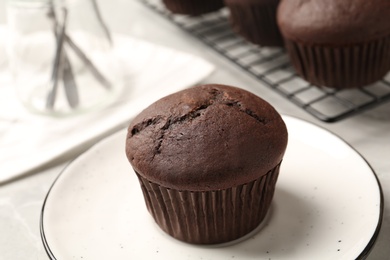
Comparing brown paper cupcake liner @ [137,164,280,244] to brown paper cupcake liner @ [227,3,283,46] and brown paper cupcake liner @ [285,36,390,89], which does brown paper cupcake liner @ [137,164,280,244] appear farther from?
brown paper cupcake liner @ [227,3,283,46]

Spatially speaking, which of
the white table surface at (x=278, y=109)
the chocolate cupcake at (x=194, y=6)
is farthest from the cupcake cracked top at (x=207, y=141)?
the chocolate cupcake at (x=194, y=6)

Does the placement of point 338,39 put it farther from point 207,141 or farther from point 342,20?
point 207,141

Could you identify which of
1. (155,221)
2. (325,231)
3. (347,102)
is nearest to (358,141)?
(347,102)

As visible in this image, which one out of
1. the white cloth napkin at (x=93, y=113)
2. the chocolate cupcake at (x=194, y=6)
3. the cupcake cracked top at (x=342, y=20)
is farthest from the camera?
the chocolate cupcake at (x=194, y=6)

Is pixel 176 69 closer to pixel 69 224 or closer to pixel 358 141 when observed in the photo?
pixel 358 141

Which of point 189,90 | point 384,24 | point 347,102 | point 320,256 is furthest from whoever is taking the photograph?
point 347,102

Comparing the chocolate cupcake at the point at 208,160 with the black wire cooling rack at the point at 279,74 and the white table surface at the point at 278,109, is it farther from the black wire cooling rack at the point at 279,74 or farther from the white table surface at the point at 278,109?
the black wire cooling rack at the point at 279,74

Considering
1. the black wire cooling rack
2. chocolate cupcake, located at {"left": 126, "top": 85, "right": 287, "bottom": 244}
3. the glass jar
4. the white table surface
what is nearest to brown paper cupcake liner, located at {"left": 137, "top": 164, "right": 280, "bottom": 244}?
chocolate cupcake, located at {"left": 126, "top": 85, "right": 287, "bottom": 244}
